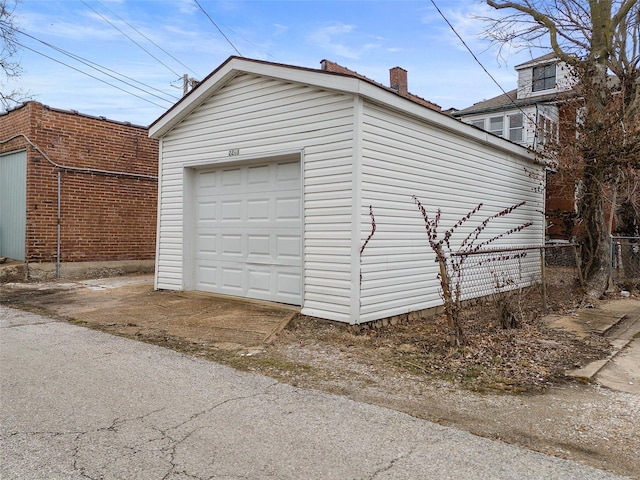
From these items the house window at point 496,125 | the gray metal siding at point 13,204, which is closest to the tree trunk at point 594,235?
the house window at point 496,125

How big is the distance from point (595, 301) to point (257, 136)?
7.12m

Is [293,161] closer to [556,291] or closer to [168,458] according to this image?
[168,458]

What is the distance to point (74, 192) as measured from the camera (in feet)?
37.0

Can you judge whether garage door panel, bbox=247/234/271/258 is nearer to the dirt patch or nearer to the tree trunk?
the dirt patch

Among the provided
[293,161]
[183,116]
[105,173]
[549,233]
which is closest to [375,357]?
[293,161]

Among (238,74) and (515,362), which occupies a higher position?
(238,74)

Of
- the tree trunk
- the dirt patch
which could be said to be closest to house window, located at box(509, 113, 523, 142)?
the tree trunk

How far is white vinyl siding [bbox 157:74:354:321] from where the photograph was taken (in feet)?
21.0

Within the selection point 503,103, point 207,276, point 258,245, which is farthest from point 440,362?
point 503,103

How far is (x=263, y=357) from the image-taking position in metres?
5.11

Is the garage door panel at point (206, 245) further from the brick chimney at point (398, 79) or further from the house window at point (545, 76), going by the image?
the house window at point (545, 76)

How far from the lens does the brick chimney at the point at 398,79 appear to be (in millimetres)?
20469

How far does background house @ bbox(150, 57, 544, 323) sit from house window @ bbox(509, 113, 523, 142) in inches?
469

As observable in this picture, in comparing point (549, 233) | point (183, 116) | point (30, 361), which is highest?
point (183, 116)
